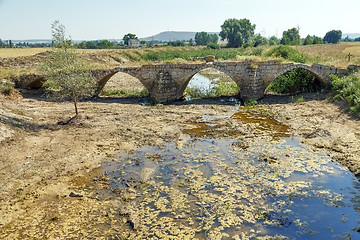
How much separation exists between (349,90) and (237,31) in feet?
193

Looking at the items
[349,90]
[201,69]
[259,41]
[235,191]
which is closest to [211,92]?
[201,69]

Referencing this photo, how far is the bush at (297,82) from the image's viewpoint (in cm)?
1961

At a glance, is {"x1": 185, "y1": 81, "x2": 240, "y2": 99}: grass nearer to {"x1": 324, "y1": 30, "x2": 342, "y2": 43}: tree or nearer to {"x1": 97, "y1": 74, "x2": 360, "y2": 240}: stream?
{"x1": 97, "y1": 74, "x2": 360, "y2": 240}: stream

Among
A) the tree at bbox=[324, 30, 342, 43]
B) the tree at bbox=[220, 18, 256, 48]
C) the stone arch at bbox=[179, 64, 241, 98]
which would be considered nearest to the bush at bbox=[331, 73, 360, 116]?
the stone arch at bbox=[179, 64, 241, 98]

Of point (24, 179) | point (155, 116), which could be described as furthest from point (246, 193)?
point (155, 116)

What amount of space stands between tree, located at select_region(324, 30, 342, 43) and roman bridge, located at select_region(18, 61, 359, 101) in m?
91.3

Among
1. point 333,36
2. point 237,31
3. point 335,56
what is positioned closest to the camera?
point 335,56

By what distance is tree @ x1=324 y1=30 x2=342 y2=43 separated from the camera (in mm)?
92812

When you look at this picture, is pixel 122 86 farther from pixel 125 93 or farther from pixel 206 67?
pixel 206 67

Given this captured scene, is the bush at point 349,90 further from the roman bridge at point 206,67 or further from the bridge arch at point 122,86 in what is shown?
the bridge arch at point 122,86

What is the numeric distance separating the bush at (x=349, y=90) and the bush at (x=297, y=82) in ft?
6.81

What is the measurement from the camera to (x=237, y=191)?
852 cm

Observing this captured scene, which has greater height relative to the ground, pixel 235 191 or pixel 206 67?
pixel 206 67

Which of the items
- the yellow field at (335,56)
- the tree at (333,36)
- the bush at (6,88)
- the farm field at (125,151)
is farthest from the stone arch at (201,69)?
the tree at (333,36)
